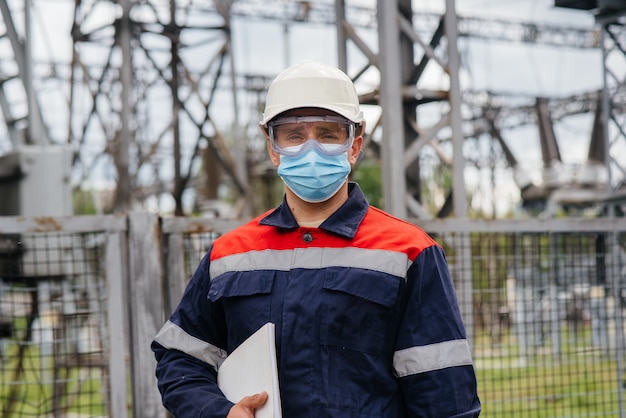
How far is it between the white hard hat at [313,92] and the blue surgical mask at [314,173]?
129 mm

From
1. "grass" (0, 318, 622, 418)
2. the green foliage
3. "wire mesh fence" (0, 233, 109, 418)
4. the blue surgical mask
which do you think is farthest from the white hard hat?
the green foliage

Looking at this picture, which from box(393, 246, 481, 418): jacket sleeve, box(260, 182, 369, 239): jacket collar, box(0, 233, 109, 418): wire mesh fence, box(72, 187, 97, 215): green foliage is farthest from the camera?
box(72, 187, 97, 215): green foliage

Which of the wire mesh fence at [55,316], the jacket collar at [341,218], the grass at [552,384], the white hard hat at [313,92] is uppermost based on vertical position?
the white hard hat at [313,92]

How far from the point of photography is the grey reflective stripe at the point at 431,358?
7.21 ft

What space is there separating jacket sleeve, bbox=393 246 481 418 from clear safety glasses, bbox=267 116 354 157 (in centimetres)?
41

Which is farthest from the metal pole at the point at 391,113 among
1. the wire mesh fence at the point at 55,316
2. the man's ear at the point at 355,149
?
the man's ear at the point at 355,149

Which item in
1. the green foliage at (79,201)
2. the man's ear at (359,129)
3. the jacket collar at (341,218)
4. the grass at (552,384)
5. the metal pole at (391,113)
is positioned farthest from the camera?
the green foliage at (79,201)

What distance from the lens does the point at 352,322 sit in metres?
2.23

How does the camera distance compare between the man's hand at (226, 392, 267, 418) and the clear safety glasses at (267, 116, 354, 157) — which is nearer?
the man's hand at (226, 392, 267, 418)

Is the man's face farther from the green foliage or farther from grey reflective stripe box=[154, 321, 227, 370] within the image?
the green foliage

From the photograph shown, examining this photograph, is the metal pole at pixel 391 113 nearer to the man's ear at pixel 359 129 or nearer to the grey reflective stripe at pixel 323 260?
the man's ear at pixel 359 129

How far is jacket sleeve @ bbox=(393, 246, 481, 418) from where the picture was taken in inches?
86.4

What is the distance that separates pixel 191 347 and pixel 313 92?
0.84m

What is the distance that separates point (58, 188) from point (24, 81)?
153 centimetres
